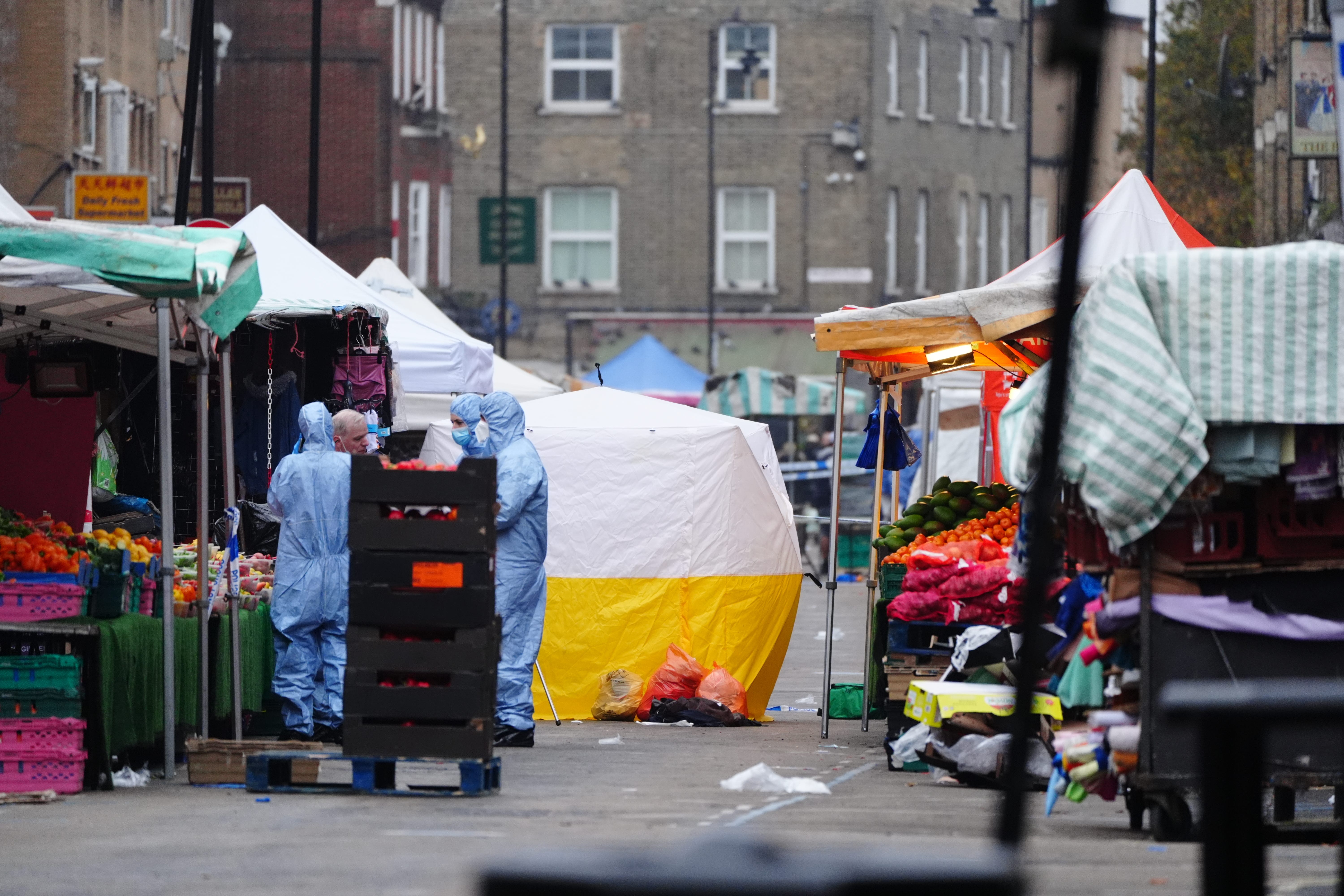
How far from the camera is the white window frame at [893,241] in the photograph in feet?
178

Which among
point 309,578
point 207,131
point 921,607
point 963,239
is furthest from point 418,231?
point 921,607

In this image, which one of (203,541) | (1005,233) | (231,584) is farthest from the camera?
(1005,233)

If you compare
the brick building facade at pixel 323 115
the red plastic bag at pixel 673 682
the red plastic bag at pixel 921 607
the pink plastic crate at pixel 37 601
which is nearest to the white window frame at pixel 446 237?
the brick building facade at pixel 323 115

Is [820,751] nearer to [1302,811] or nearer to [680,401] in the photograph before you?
[1302,811]

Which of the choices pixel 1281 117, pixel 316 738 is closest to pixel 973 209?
pixel 1281 117

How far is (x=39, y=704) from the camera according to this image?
10.1 metres

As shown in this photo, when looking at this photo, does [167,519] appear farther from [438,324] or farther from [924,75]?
[924,75]

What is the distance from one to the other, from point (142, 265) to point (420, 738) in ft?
8.30

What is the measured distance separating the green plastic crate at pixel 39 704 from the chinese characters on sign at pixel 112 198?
15.7 m

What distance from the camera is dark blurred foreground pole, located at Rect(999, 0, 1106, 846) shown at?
3.21m

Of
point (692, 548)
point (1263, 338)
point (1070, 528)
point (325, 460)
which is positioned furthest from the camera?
point (692, 548)

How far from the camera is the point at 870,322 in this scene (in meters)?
12.2

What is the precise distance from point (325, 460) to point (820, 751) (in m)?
3.30

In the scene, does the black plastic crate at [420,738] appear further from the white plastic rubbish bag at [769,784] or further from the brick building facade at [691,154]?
the brick building facade at [691,154]
